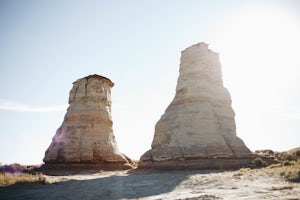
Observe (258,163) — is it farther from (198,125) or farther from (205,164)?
(198,125)

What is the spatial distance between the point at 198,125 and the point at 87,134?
50.7ft

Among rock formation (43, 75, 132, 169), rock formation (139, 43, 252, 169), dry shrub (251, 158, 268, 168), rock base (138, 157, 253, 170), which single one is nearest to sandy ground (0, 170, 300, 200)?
rock base (138, 157, 253, 170)

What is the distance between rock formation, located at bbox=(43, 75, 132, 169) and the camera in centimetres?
3131

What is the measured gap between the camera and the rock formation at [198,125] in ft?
75.1

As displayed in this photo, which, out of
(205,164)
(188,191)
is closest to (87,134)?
(205,164)

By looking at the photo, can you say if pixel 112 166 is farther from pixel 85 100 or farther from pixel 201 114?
pixel 201 114

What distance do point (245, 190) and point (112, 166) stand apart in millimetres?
24458

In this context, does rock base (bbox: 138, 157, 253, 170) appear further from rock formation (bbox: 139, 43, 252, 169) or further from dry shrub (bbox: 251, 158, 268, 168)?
dry shrub (bbox: 251, 158, 268, 168)

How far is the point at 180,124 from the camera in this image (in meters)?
25.9

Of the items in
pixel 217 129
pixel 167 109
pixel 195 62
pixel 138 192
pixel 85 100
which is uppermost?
pixel 195 62

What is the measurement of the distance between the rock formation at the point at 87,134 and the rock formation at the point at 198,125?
9271 mm

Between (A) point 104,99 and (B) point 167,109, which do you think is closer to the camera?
(B) point 167,109

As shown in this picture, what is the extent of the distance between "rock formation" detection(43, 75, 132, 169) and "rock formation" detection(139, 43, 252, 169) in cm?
927

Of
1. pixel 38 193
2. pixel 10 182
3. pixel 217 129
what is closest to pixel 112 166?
pixel 217 129
